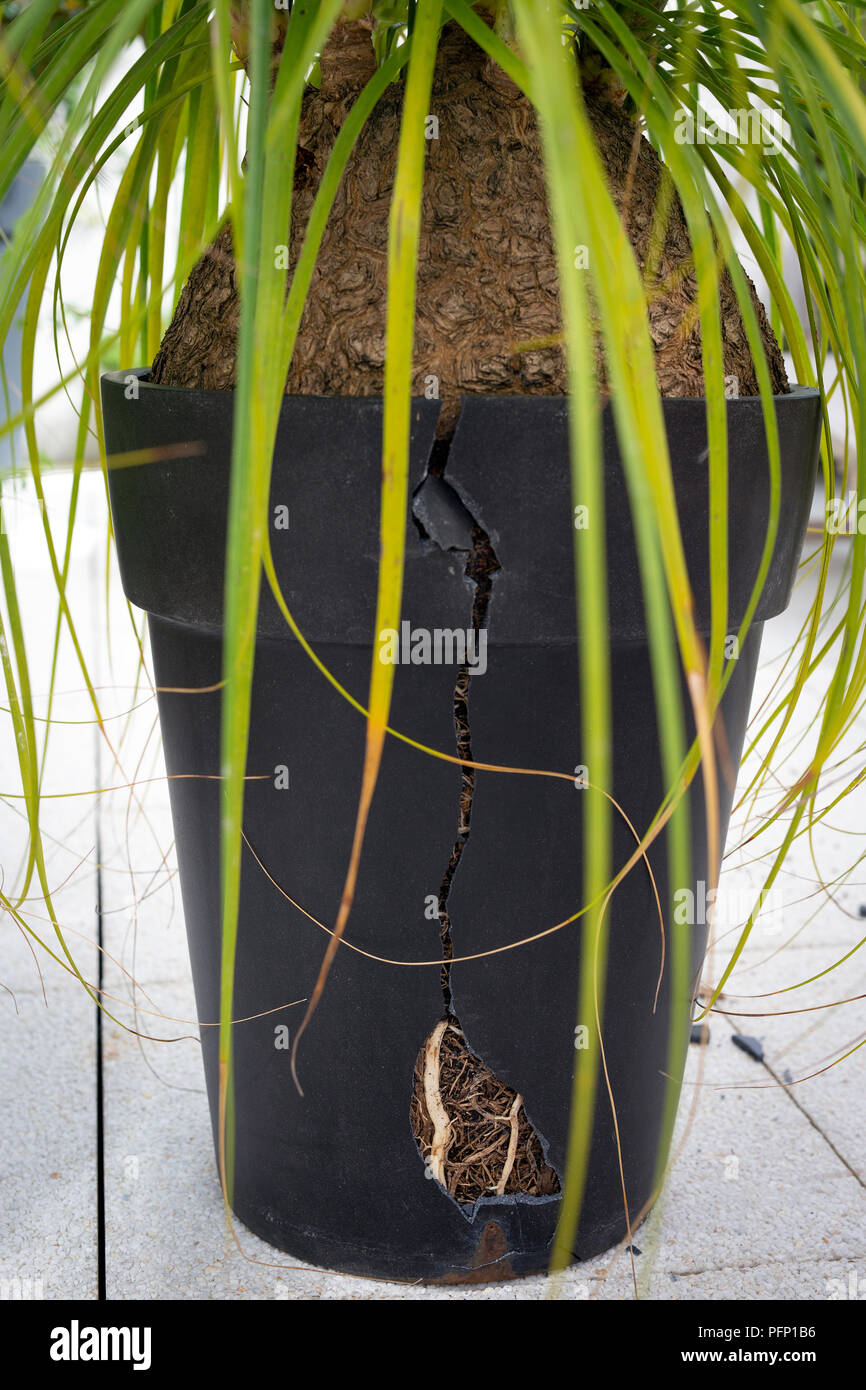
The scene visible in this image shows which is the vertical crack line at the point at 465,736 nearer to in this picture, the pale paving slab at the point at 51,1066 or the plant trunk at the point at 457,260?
the plant trunk at the point at 457,260

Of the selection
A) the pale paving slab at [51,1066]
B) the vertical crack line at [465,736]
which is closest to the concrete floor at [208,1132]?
the pale paving slab at [51,1066]

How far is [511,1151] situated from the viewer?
30.1 inches

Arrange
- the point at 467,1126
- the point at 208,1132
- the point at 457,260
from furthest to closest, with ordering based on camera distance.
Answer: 1. the point at 208,1132
2. the point at 467,1126
3. the point at 457,260

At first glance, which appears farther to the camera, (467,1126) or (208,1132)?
(208,1132)

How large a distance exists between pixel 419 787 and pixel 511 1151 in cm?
26

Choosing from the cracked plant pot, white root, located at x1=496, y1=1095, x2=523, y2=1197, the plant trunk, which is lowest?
white root, located at x1=496, y1=1095, x2=523, y2=1197

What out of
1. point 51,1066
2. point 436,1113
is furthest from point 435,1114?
point 51,1066

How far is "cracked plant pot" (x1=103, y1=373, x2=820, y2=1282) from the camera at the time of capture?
614mm

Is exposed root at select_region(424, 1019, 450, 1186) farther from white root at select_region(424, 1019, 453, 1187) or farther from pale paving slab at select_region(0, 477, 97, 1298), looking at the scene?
pale paving slab at select_region(0, 477, 97, 1298)

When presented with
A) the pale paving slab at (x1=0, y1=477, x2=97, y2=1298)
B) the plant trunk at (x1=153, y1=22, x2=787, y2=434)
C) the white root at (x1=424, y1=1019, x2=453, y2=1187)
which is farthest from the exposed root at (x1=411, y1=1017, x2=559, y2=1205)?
the plant trunk at (x1=153, y1=22, x2=787, y2=434)

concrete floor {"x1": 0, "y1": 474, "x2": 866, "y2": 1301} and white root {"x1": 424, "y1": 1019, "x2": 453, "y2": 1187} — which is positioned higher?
white root {"x1": 424, "y1": 1019, "x2": 453, "y2": 1187}

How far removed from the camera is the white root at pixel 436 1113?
0.75 metres

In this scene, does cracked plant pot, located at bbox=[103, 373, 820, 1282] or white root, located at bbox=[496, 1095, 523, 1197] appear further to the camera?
white root, located at bbox=[496, 1095, 523, 1197]

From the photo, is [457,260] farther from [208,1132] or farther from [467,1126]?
[208,1132]
